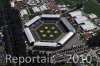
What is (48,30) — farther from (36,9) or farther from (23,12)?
(23,12)

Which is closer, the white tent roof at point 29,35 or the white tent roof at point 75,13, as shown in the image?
the white tent roof at point 29,35

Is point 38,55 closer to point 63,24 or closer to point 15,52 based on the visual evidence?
point 15,52

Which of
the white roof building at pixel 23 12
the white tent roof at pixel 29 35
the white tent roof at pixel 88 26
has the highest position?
the white roof building at pixel 23 12

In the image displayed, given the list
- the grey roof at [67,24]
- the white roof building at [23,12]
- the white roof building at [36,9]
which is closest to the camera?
the grey roof at [67,24]

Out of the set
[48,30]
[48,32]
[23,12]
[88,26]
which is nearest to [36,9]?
[23,12]

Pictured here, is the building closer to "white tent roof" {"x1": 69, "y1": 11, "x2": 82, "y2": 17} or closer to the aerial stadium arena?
"white tent roof" {"x1": 69, "y1": 11, "x2": 82, "y2": 17}

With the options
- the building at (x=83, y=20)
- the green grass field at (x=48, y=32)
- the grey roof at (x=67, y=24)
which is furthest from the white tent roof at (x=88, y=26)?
the green grass field at (x=48, y=32)

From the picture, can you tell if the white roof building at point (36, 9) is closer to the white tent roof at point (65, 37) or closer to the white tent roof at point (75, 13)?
the white tent roof at point (75, 13)

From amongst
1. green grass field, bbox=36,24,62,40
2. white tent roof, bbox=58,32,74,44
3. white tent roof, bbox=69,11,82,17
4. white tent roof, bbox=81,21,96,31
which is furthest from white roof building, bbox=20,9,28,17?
white tent roof, bbox=81,21,96,31
